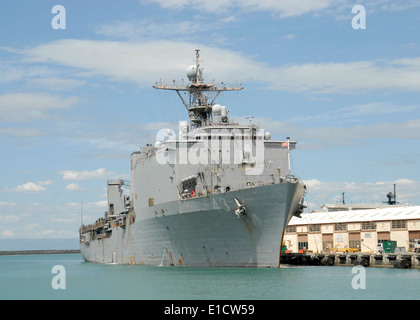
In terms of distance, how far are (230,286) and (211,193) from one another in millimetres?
7827

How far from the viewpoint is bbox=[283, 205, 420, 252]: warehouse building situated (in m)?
44.3

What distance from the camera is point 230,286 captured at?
2680 cm

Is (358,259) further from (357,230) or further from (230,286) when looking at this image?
(230,286)

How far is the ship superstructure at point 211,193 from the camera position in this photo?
104 ft

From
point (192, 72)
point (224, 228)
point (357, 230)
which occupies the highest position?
point (192, 72)

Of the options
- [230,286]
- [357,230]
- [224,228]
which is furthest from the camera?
[357,230]

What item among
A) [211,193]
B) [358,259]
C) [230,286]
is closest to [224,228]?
[211,193]

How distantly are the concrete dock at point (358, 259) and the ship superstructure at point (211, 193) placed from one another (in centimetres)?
836

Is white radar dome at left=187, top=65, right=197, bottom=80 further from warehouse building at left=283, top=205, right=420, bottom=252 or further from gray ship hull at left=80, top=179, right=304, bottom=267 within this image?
warehouse building at left=283, top=205, right=420, bottom=252

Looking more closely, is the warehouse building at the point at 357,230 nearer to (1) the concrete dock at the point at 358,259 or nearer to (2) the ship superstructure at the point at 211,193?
(1) the concrete dock at the point at 358,259

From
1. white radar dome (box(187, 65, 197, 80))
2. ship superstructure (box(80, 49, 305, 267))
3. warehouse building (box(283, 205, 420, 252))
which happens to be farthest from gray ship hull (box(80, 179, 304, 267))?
warehouse building (box(283, 205, 420, 252))

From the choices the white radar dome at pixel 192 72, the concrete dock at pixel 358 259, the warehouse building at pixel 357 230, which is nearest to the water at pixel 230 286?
the concrete dock at pixel 358 259
